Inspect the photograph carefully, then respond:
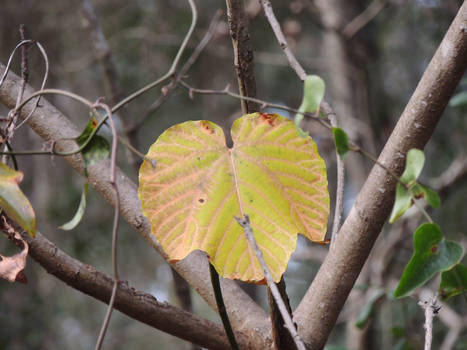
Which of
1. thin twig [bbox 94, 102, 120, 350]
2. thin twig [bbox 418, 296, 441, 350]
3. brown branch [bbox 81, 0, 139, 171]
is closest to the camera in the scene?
thin twig [bbox 94, 102, 120, 350]

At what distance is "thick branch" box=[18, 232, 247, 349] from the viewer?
69cm

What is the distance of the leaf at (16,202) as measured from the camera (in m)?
0.53

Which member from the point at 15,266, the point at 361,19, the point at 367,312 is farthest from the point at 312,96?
the point at 361,19

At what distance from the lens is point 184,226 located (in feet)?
2.02

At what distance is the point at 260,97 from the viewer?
3.60 metres

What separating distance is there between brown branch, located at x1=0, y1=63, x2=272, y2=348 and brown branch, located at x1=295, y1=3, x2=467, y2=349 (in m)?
0.07

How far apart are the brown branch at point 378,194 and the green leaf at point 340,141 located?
0.18 meters

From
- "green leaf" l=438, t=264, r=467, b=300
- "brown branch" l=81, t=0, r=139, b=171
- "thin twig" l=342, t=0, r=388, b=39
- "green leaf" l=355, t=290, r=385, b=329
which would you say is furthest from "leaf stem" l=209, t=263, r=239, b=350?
"thin twig" l=342, t=0, r=388, b=39

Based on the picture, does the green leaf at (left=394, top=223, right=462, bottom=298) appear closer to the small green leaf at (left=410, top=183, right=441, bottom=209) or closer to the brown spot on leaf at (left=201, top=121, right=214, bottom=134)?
the small green leaf at (left=410, top=183, right=441, bottom=209)

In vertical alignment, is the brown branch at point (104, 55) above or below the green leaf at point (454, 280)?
above

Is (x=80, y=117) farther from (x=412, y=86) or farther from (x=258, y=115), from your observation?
(x=258, y=115)

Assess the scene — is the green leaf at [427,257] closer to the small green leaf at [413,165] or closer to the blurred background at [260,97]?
the small green leaf at [413,165]

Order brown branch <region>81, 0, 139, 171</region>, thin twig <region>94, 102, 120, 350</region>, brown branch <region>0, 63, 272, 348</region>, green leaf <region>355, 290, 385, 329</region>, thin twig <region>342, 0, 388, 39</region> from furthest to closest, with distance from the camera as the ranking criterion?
thin twig <region>342, 0, 388, 39</region> → brown branch <region>81, 0, 139, 171</region> → green leaf <region>355, 290, 385, 329</region> → brown branch <region>0, 63, 272, 348</region> → thin twig <region>94, 102, 120, 350</region>

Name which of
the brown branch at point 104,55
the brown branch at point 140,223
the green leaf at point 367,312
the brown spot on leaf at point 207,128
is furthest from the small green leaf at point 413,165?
the brown branch at point 104,55
